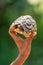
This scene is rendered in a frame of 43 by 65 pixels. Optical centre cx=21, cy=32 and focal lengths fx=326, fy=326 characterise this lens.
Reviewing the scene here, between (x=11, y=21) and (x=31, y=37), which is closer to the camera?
(x=31, y=37)

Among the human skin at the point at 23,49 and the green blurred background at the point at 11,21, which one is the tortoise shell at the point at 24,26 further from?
the green blurred background at the point at 11,21

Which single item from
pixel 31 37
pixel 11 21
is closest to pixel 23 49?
pixel 31 37

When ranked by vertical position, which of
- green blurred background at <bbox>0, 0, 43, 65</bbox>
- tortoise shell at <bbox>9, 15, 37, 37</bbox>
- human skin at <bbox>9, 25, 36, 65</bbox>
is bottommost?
green blurred background at <bbox>0, 0, 43, 65</bbox>

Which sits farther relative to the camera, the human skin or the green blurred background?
the green blurred background

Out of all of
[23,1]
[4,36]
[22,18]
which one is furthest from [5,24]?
[22,18]

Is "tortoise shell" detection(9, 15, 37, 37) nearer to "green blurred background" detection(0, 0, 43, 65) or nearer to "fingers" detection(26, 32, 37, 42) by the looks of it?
"fingers" detection(26, 32, 37, 42)

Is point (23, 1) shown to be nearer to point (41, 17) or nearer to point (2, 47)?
point (41, 17)

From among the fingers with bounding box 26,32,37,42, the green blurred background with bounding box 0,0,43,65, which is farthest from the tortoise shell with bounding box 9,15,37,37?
the green blurred background with bounding box 0,0,43,65

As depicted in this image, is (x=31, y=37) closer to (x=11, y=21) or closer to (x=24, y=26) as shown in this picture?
(x=24, y=26)
